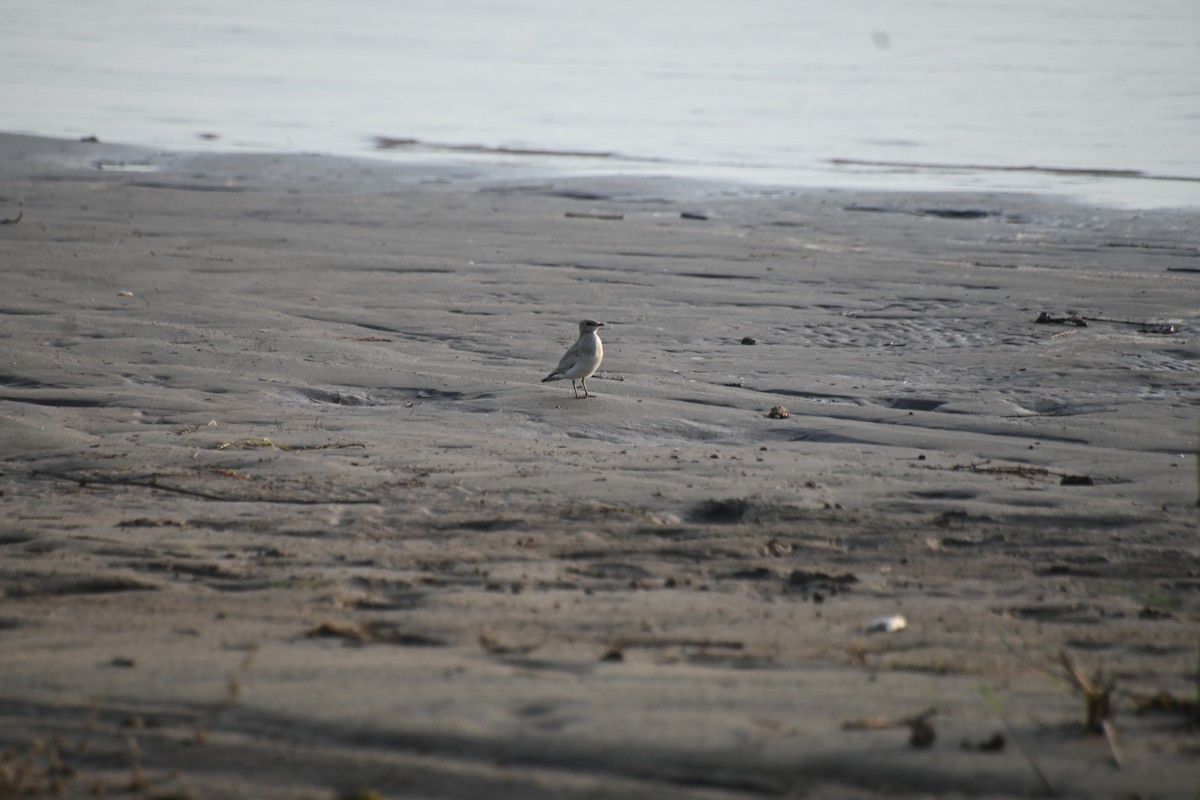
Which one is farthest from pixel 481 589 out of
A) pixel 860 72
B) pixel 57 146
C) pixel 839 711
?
pixel 860 72

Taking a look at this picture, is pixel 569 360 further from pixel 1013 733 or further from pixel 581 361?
pixel 1013 733

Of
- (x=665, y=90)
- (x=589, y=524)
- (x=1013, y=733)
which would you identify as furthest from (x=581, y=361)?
(x=665, y=90)

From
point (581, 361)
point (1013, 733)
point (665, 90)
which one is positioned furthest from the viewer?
point (665, 90)

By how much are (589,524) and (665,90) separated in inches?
1045

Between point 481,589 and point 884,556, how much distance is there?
1.52 meters

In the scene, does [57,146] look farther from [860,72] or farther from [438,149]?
[860,72]

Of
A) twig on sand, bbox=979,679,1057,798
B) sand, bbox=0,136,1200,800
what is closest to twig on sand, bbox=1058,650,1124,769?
sand, bbox=0,136,1200,800

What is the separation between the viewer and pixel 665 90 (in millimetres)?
30406

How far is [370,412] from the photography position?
700cm

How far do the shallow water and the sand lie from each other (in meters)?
8.47

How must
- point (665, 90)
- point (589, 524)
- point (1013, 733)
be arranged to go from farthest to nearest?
point (665, 90), point (589, 524), point (1013, 733)

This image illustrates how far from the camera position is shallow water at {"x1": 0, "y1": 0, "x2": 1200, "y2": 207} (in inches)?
803

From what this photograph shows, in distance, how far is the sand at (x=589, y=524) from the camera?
312 cm

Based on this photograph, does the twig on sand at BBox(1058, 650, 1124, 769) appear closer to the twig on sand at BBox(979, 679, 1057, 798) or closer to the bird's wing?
the twig on sand at BBox(979, 679, 1057, 798)
